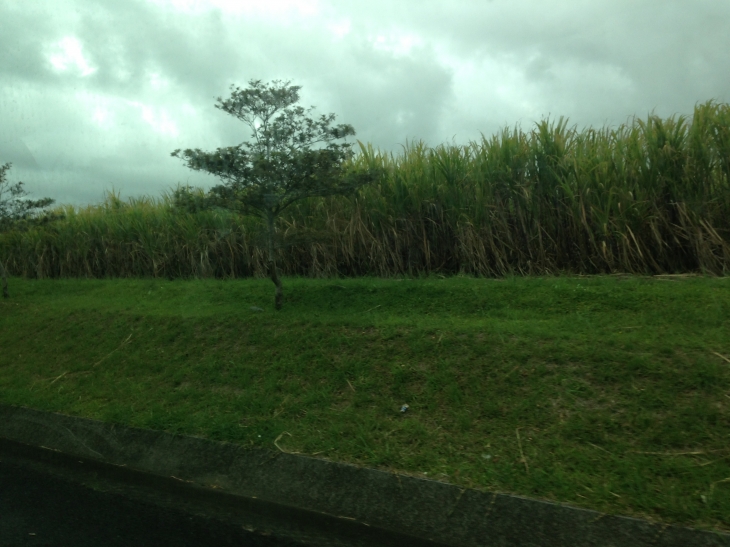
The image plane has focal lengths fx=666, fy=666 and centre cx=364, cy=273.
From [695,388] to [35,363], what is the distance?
8014 mm

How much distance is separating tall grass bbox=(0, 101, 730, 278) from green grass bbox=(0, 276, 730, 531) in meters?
0.99

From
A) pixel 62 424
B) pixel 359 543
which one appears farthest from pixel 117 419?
pixel 359 543

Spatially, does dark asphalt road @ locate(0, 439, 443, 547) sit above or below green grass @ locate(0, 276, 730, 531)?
below

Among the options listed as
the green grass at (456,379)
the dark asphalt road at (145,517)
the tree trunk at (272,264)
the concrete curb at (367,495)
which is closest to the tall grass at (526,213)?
the tree trunk at (272,264)

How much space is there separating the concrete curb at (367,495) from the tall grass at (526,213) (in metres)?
3.39

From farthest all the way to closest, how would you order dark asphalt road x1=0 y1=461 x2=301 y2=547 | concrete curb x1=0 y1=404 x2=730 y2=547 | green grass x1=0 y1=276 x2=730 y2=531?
1. green grass x1=0 y1=276 x2=730 y2=531
2. dark asphalt road x1=0 y1=461 x2=301 y2=547
3. concrete curb x1=0 y1=404 x2=730 y2=547

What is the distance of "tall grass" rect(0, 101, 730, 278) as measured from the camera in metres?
8.60

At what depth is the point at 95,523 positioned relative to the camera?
479 cm

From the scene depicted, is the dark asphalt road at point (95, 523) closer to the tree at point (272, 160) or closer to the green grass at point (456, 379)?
the green grass at point (456, 379)

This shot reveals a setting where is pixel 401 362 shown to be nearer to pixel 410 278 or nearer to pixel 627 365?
pixel 627 365

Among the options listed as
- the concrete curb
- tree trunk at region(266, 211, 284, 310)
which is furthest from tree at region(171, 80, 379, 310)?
the concrete curb

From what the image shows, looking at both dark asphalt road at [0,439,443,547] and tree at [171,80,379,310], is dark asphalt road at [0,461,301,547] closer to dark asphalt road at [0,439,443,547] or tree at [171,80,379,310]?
dark asphalt road at [0,439,443,547]

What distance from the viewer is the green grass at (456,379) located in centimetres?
465

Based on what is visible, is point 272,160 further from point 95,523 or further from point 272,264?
point 95,523
